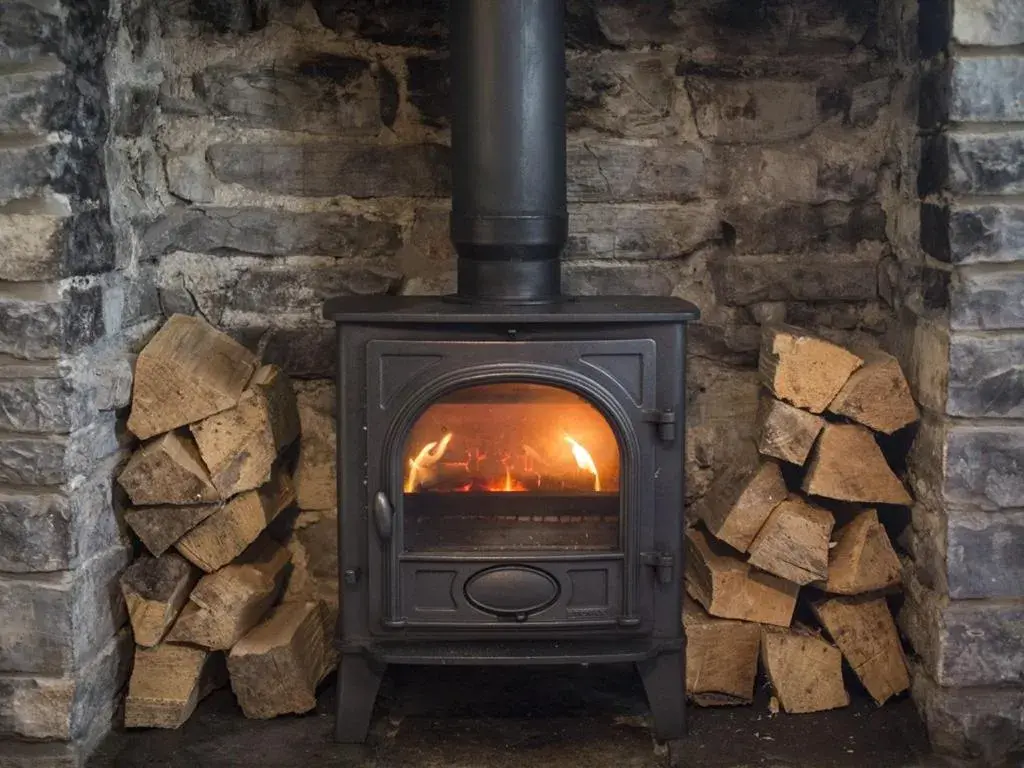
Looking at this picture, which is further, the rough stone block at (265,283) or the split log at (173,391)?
the rough stone block at (265,283)

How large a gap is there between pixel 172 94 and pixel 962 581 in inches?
71.4

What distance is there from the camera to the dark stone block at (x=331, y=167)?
8.53 ft

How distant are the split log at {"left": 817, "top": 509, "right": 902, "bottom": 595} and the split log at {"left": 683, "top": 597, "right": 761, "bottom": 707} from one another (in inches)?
7.3

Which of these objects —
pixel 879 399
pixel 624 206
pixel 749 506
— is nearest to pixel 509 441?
pixel 749 506

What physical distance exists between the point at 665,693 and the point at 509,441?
565 mm

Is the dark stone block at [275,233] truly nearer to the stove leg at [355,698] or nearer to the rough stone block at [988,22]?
the stove leg at [355,698]

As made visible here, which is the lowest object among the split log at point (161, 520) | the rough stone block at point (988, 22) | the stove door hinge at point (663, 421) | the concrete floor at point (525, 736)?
the concrete floor at point (525, 736)

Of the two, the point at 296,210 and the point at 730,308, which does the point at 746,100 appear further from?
the point at 296,210

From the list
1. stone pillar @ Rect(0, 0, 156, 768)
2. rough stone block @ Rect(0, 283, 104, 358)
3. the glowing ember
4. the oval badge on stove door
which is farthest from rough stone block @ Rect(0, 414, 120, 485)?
Result: the oval badge on stove door

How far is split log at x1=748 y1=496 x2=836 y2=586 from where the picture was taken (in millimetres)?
2428

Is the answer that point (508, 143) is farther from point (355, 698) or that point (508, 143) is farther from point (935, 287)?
point (355, 698)

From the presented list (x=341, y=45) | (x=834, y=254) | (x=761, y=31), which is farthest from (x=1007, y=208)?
(x=341, y=45)

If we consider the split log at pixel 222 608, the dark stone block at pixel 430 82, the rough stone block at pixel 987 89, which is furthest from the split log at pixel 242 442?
the rough stone block at pixel 987 89

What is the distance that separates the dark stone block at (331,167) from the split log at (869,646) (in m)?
1.17
